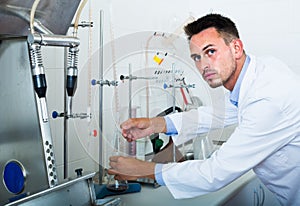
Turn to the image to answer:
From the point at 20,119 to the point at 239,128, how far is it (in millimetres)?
720

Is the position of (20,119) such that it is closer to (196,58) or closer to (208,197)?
(196,58)

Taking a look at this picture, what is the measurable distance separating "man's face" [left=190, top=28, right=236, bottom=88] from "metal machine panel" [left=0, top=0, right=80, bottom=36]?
1.39 ft

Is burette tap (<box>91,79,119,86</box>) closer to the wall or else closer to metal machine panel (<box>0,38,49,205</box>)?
the wall

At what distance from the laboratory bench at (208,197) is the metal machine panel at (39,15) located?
66 centimetres

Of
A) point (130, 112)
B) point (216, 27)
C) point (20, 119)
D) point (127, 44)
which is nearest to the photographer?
point (20, 119)

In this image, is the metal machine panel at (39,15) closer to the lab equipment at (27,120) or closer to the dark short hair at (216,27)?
the lab equipment at (27,120)

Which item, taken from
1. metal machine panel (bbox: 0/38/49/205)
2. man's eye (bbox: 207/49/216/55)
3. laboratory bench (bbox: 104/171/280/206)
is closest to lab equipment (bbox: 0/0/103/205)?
metal machine panel (bbox: 0/38/49/205)

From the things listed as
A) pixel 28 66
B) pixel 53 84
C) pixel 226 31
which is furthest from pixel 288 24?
pixel 28 66

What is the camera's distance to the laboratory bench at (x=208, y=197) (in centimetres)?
143

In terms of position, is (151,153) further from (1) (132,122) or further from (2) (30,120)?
(2) (30,120)

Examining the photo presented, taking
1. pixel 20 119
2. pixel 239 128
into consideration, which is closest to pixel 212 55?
pixel 239 128

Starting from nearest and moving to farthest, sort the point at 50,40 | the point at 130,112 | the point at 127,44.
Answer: the point at 50,40 → the point at 127,44 → the point at 130,112

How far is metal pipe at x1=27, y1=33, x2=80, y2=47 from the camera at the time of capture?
3.26 feet

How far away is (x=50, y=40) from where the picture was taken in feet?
3.33
